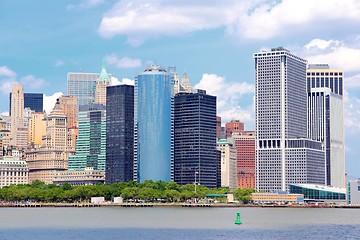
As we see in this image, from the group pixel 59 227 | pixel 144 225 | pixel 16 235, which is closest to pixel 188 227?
pixel 144 225

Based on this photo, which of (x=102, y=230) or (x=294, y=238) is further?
(x=102, y=230)

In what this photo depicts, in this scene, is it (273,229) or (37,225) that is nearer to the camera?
(273,229)

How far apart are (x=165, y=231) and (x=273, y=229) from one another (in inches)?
710

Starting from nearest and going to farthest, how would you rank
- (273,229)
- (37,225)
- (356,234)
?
(356,234), (273,229), (37,225)

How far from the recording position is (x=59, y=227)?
153 metres

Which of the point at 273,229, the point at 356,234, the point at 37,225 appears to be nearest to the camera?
the point at 356,234

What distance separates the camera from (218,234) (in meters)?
133

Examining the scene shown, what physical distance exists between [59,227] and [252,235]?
124ft

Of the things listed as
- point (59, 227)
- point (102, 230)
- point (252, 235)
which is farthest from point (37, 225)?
point (252, 235)

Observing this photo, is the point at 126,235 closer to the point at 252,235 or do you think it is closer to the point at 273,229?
the point at 252,235

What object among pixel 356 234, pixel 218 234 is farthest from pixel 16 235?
pixel 356 234

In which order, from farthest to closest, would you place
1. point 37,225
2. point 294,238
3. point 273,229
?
1. point 37,225
2. point 273,229
3. point 294,238

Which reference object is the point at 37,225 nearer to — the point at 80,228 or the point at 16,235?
the point at 80,228

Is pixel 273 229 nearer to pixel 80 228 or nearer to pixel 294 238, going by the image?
pixel 294 238
